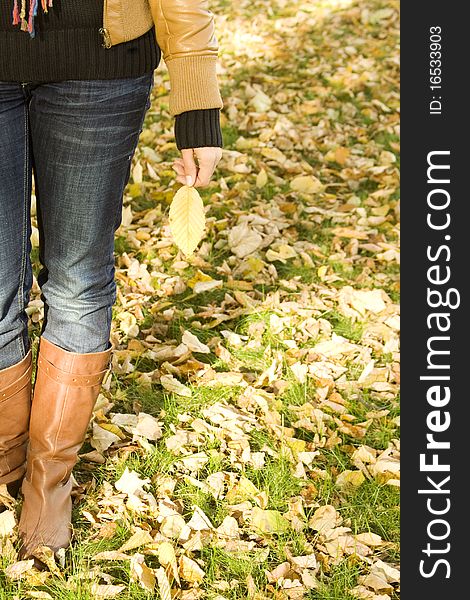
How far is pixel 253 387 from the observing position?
3.10 m

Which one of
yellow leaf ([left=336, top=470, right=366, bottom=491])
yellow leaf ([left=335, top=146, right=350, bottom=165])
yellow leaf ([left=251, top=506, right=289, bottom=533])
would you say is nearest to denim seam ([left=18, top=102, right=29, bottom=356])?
yellow leaf ([left=251, top=506, right=289, bottom=533])

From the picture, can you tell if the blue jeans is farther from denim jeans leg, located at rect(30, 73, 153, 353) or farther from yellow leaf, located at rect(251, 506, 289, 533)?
yellow leaf, located at rect(251, 506, 289, 533)

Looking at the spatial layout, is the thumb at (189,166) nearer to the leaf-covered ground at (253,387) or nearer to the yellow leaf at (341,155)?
the leaf-covered ground at (253,387)

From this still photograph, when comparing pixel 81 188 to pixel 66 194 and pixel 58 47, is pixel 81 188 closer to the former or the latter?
A: pixel 66 194

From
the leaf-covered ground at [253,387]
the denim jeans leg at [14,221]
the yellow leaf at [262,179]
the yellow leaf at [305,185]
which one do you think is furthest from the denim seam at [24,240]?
the yellow leaf at [305,185]

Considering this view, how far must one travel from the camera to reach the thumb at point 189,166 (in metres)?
2.02

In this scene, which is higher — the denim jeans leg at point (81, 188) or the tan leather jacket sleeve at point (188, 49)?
the tan leather jacket sleeve at point (188, 49)

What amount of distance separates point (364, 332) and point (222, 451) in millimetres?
1019

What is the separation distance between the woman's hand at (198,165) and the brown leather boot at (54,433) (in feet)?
1.85

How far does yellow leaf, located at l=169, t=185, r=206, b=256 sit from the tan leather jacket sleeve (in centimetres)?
23

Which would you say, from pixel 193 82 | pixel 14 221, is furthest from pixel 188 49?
pixel 14 221

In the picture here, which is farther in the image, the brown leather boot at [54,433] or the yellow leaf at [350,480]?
the yellow leaf at [350,480]

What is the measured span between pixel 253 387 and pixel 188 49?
1521 millimetres

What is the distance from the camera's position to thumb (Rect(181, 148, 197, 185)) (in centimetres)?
202
